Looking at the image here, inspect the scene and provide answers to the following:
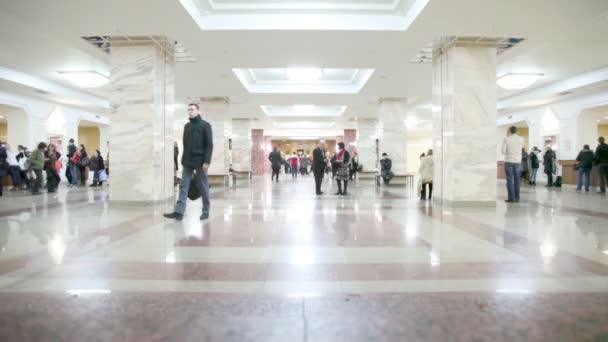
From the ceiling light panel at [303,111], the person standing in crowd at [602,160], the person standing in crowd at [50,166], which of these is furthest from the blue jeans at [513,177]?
the ceiling light panel at [303,111]

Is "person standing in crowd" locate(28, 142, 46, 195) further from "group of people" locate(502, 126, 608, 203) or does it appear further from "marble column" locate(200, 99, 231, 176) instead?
"group of people" locate(502, 126, 608, 203)

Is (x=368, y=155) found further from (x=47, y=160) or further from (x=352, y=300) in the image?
(x=352, y=300)

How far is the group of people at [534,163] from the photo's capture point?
27.7ft

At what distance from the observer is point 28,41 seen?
9.02m

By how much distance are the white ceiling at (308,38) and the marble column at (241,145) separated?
9.02 metres

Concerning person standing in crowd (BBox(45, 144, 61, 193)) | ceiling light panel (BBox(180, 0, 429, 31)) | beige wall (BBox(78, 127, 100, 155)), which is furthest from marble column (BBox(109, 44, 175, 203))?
beige wall (BBox(78, 127, 100, 155))

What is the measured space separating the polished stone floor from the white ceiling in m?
3.87

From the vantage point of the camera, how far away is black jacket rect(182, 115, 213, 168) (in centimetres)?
579

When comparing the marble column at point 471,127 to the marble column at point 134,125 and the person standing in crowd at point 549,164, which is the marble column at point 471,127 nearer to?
the marble column at point 134,125

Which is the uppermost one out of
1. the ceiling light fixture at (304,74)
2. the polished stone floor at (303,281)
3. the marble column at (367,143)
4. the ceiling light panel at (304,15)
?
the ceiling light fixture at (304,74)

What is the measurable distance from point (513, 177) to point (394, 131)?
314 inches

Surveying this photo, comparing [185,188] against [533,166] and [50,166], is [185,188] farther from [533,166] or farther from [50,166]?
[533,166]

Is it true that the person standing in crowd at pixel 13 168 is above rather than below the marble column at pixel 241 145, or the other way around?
below

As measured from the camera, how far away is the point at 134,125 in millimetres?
8055
